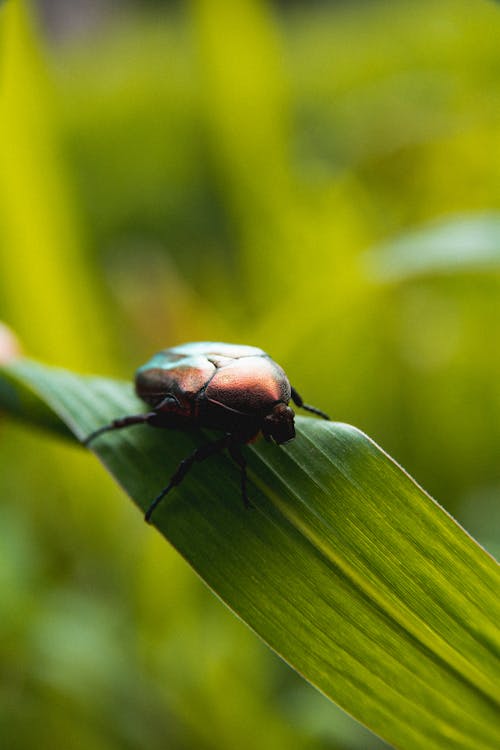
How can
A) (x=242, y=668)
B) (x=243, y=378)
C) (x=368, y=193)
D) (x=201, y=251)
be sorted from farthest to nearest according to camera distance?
(x=201, y=251) → (x=368, y=193) → (x=242, y=668) → (x=243, y=378)

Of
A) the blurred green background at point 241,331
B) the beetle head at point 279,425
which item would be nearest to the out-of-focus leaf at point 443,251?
the blurred green background at point 241,331

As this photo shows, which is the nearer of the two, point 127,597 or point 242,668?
point 242,668

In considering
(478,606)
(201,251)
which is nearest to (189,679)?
(478,606)

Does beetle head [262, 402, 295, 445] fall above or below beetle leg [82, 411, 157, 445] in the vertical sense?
above

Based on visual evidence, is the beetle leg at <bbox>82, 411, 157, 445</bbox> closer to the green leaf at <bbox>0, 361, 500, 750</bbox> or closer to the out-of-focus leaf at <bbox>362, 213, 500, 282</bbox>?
the green leaf at <bbox>0, 361, 500, 750</bbox>

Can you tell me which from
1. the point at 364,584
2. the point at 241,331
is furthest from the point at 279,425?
the point at 241,331

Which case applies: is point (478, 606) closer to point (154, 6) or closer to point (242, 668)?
point (242, 668)

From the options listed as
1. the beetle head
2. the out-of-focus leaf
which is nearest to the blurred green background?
→ the out-of-focus leaf
